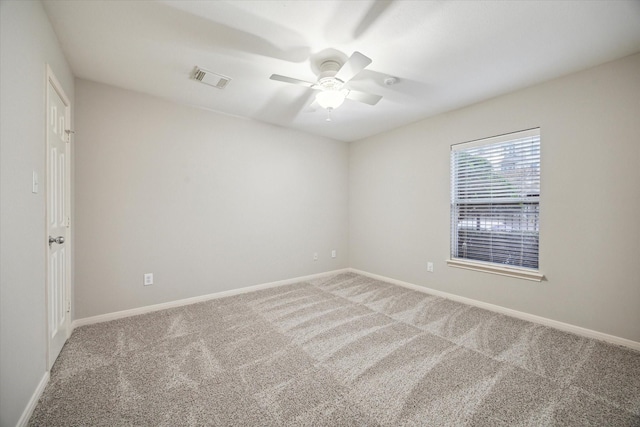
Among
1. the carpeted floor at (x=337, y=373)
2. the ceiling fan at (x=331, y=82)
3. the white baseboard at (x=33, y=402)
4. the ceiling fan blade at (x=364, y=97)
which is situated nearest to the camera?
the white baseboard at (x=33, y=402)

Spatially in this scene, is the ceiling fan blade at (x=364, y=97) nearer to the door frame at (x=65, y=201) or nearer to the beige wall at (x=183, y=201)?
the beige wall at (x=183, y=201)

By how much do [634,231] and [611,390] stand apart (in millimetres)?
1316

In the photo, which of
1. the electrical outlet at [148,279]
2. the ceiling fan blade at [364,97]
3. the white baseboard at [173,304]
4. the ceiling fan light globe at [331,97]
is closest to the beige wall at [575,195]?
the ceiling fan blade at [364,97]

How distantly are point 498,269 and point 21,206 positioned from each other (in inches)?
156

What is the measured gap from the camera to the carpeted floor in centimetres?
147

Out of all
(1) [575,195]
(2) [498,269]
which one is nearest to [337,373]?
(2) [498,269]

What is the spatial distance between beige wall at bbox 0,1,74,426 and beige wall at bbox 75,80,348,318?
42.5 inches

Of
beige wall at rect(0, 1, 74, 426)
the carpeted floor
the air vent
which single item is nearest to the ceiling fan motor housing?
the air vent

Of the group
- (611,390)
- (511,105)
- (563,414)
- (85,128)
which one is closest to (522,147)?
(511,105)

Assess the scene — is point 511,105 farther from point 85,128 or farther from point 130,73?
point 85,128

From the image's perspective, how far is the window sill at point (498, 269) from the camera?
2.67 m

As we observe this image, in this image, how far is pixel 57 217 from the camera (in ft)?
6.75

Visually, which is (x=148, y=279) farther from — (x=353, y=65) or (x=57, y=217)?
(x=353, y=65)

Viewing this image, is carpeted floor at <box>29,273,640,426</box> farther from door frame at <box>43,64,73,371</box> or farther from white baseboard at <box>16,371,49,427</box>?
door frame at <box>43,64,73,371</box>
